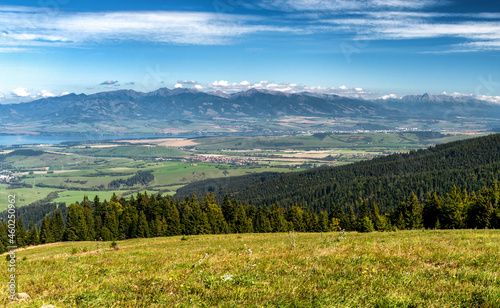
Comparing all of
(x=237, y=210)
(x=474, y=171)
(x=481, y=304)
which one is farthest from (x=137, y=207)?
(x=474, y=171)

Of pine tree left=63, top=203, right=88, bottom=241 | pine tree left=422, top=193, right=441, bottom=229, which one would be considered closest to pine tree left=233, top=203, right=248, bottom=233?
pine tree left=63, top=203, right=88, bottom=241

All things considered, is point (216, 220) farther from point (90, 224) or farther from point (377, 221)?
point (377, 221)

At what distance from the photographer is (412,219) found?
74062 millimetres

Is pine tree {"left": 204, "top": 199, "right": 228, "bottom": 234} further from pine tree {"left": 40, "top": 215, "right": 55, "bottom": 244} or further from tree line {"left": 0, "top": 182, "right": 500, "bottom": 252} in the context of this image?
pine tree {"left": 40, "top": 215, "right": 55, "bottom": 244}

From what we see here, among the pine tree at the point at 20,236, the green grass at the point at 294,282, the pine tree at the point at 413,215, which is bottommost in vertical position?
the pine tree at the point at 20,236

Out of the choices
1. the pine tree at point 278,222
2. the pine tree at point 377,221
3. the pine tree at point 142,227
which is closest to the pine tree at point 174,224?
the pine tree at point 142,227

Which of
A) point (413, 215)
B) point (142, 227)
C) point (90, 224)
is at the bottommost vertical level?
point (142, 227)

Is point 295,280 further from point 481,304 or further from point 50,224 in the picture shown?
point 50,224

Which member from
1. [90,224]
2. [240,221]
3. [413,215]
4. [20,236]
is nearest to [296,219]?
[240,221]

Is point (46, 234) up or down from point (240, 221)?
down

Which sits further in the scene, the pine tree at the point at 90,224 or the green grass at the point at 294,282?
the pine tree at the point at 90,224

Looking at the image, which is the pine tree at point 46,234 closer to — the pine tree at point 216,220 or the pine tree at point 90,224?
the pine tree at point 90,224

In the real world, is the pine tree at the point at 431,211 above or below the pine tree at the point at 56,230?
above

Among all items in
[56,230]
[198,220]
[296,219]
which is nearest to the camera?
[198,220]
